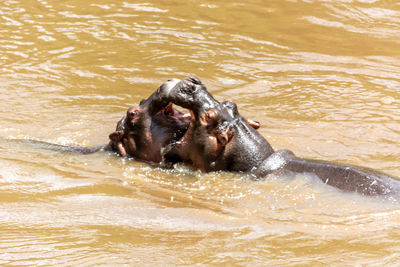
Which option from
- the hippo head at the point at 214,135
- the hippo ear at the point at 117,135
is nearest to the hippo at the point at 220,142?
the hippo head at the point at 214,135

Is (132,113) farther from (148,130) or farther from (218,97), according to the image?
(218,97)

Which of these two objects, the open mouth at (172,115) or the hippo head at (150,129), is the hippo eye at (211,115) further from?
the open mouth at (172,115)

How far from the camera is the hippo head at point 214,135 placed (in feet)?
17.9

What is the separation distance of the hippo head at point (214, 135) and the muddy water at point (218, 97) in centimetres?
17

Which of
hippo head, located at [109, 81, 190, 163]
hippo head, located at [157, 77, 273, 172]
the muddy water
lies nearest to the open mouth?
hippo head, located at [109, 81, 190, 163]

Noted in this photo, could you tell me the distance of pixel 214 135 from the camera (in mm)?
5469

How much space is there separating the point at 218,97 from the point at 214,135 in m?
2.66

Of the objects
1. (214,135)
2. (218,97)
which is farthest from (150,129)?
(218,97)

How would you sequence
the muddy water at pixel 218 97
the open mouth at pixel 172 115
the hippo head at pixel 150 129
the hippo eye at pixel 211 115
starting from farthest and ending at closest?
the open mouth at pixel 172 115 → the hippo head at pixel 150 129 → the hippo eye at pixel 211 115 → the muddy water at pixel 218 97

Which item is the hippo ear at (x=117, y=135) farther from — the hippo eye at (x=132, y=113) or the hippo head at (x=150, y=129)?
the hippo eye at (x=132, y=113)

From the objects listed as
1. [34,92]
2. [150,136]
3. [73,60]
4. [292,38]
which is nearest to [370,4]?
[292,38]

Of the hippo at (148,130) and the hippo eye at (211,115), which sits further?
the hippo at (148,130)

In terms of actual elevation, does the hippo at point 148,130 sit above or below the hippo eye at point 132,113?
below

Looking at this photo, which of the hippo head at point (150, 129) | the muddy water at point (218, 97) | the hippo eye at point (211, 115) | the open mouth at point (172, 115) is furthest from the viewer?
the open mouth at point (172, 115)
